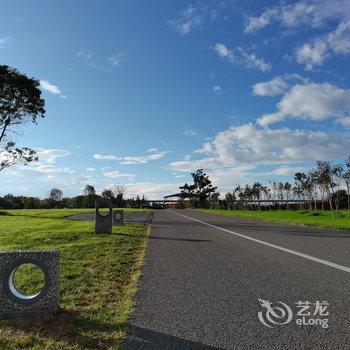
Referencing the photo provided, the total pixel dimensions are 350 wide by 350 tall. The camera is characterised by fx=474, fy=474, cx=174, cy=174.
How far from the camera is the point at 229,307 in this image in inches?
225

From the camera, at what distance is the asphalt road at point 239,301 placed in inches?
176

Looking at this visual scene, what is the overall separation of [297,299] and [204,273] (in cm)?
268

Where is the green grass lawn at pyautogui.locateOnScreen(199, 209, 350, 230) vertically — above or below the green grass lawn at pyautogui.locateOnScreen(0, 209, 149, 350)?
above

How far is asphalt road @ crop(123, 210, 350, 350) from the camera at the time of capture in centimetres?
448

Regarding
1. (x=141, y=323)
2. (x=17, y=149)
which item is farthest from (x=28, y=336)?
(x=17, y=149)

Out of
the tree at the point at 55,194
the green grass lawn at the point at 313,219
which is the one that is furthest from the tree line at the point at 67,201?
the green grass lawn at the point at 313,219

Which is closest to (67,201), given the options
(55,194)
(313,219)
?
(55,194)

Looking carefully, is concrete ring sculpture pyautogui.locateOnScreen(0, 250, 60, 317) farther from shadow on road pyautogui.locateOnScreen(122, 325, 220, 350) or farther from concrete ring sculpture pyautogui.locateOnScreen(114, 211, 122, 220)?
concrete ring sculpture pyautogui.locateOnScreen(114, 211, 122, 220)

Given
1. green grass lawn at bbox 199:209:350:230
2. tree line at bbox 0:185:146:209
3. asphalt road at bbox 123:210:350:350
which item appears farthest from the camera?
tree line at bbox 0:185:146:209

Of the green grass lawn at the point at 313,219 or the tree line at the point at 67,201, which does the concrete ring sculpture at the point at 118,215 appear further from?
the tree line at the point at 67,201

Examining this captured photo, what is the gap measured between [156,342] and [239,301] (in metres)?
1.87

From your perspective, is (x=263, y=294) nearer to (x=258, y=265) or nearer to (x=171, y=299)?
(x=171, y=299)

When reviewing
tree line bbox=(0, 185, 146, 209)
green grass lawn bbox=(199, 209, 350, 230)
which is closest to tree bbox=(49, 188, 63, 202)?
tree line bbox=(0, 185, 146, 209)

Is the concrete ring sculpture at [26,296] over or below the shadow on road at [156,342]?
over
